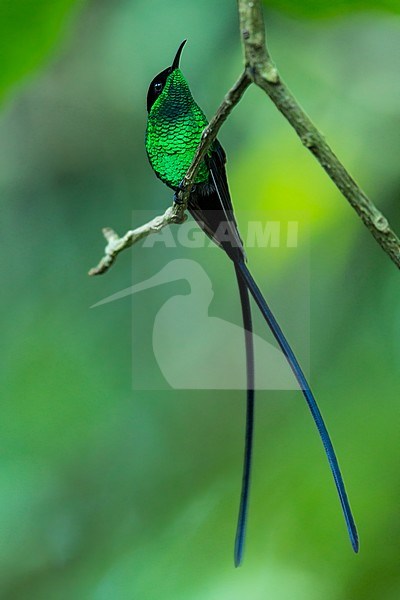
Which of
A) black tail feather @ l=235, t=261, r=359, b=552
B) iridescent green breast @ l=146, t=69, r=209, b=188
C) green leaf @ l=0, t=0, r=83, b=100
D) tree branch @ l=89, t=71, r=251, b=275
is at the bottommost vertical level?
black tail feather @ l=235, t=261, r=359, b=552

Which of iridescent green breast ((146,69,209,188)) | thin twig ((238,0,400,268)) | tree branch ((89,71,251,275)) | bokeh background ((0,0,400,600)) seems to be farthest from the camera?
bokeh background ((0,0,400,600))

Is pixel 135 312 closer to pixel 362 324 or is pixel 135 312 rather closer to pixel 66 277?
pixel 66 277

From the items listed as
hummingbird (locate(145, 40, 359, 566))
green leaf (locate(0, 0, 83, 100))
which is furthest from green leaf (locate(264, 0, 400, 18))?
green leaf (locate(0, 0, 83, 100))

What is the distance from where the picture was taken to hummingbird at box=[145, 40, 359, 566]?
84 centimetres

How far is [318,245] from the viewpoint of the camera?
1.06 meters

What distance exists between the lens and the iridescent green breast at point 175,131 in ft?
Result: 2.75

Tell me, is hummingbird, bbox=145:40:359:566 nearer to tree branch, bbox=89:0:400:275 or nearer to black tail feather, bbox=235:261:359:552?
black tail feather, bbox=235:261:359:552

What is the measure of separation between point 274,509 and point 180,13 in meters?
0.86

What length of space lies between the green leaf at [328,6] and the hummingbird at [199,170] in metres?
0.17

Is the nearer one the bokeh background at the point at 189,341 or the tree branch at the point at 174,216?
the tree branch at the point at 174,216

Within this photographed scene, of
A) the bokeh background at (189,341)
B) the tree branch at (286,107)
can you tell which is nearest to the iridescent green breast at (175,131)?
the bokeh background at (189,341)

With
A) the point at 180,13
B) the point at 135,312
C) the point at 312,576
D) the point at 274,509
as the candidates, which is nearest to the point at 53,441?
the point at 135,312

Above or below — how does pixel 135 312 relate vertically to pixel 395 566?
above

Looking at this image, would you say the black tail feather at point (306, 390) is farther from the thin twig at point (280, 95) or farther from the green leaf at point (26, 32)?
the green leaf at point (26, 32)
